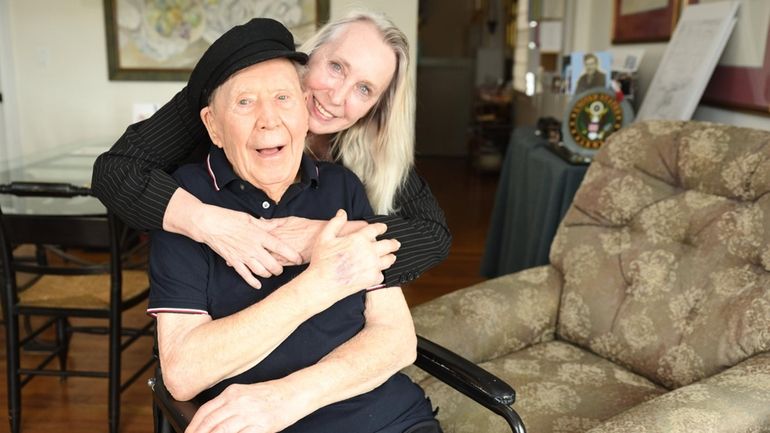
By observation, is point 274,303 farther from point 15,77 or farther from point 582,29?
point 15,77

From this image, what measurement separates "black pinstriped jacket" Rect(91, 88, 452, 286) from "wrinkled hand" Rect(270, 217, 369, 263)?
140mm

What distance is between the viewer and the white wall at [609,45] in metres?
2.25

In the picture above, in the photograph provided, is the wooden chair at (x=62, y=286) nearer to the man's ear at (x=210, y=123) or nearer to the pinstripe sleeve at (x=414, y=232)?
the man's ear at (x=210, y=123)

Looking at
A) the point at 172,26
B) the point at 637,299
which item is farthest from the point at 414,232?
the point at 172,26

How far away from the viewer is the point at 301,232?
50.7 inches

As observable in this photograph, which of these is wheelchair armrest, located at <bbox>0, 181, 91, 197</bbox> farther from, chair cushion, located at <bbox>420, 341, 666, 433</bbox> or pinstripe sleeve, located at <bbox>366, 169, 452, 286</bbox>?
chair cushion, located at <bbox>420, 341, 666, 433</bbox>

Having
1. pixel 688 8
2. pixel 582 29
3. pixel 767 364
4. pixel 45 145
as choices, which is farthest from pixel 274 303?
pixel 45 145

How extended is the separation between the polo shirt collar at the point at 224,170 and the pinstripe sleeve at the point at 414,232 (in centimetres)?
14

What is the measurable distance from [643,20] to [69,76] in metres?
3.13

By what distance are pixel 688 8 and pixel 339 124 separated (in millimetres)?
1688

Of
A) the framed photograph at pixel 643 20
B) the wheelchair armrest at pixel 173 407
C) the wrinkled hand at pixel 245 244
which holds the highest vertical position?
the framed photograph at pixel 643 20

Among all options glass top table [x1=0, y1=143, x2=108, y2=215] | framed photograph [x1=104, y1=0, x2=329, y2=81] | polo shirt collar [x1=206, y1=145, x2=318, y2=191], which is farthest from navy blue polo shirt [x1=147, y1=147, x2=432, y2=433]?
framed photograph [x1=104, y1=0, x2=329, y2=81]

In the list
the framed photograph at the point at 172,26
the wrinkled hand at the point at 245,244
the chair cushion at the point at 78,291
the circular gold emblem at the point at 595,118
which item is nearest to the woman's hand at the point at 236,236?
the wrinkled hand at the point at 245,244

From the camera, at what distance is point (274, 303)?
46.5 inches
